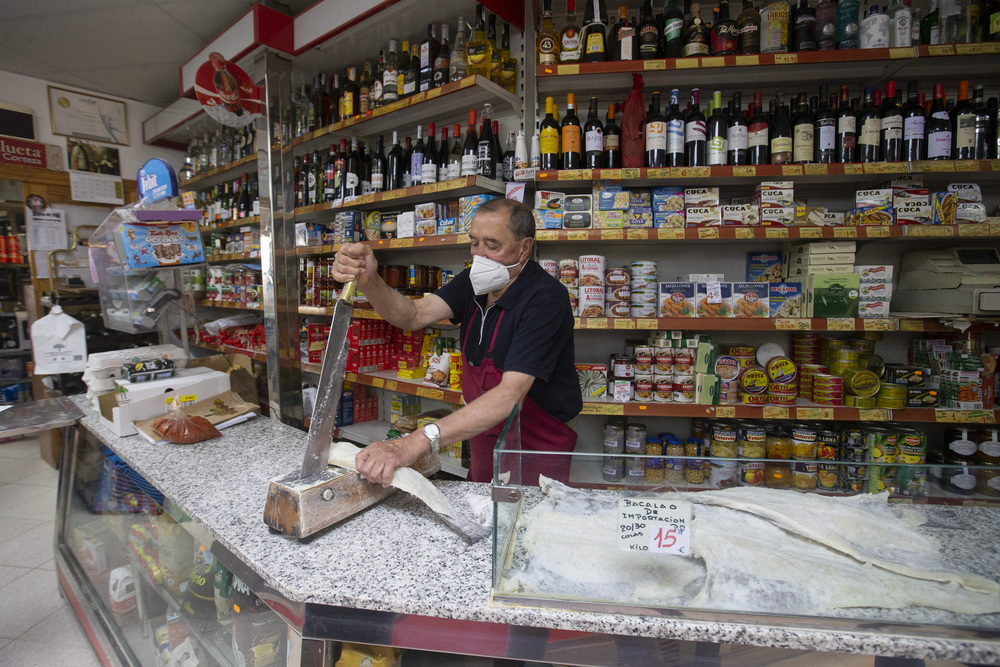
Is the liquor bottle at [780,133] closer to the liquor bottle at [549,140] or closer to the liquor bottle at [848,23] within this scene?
the liquor bottle at [848,23]

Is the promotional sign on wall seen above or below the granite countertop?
above

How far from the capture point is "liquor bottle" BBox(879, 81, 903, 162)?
237 cm

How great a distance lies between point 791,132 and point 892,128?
0.43m

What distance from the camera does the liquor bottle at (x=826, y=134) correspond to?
7.95 ft

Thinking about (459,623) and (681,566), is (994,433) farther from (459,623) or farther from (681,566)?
(459,623)

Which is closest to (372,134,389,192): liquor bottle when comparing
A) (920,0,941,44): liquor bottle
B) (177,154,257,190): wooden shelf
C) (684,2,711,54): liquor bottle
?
(177,154,257,190): wooden shelf

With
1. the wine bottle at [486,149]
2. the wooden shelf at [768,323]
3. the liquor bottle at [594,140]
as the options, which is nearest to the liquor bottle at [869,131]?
the wooden shelf at [768,323]

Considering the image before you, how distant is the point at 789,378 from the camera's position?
251 centimetres

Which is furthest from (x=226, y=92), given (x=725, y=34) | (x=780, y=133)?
(x=780, y=133)

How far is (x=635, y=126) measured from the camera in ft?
8.50

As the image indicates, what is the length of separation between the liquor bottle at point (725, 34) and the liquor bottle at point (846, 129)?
59 centimetres

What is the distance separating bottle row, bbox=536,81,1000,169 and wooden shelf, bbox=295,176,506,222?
0.23 metres

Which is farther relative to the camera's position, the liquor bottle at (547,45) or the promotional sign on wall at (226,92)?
the promotional sign on wall at (226,92)

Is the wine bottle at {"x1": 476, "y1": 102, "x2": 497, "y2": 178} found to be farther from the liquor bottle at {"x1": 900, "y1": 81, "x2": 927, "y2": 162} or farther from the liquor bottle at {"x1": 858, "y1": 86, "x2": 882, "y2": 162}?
the liquor bottle at {"x1": 900, "y1": 81, "x2": 927, "y2": 162}
